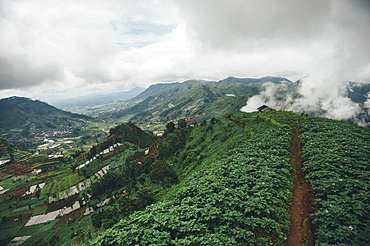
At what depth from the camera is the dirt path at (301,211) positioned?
8.94 metres

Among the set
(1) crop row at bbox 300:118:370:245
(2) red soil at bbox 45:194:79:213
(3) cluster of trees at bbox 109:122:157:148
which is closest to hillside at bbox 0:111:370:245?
(1) crop row at bbox 300:118:370:245

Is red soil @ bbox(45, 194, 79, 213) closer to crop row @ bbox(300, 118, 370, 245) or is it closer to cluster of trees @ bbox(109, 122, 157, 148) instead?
cluster of trees @ bbox(109, 122, 157, 148)

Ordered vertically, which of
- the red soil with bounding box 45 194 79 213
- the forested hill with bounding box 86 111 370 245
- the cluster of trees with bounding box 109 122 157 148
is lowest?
the red soil with bounding box 45 194 79 213

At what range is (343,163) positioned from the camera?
1259 centimetres

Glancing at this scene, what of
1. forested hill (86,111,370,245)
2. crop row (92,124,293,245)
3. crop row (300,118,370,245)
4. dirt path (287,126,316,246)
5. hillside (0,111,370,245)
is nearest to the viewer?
crop row (300,118,370,245)

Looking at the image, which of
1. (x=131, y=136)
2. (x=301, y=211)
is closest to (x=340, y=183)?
(x=301, y=211)

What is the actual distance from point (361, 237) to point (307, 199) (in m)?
4.68

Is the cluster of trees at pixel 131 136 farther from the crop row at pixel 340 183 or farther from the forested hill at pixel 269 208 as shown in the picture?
the crop row at pixel 340 183

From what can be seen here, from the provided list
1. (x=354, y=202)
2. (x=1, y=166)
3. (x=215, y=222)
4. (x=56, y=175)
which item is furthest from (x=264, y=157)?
(x=1, y=166)

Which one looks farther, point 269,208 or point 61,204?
point 61,204

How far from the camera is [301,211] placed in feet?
35.3

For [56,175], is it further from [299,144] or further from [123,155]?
[299,144]

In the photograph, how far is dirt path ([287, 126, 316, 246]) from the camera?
8.94 m

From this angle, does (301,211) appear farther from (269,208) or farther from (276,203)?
(269,208)
